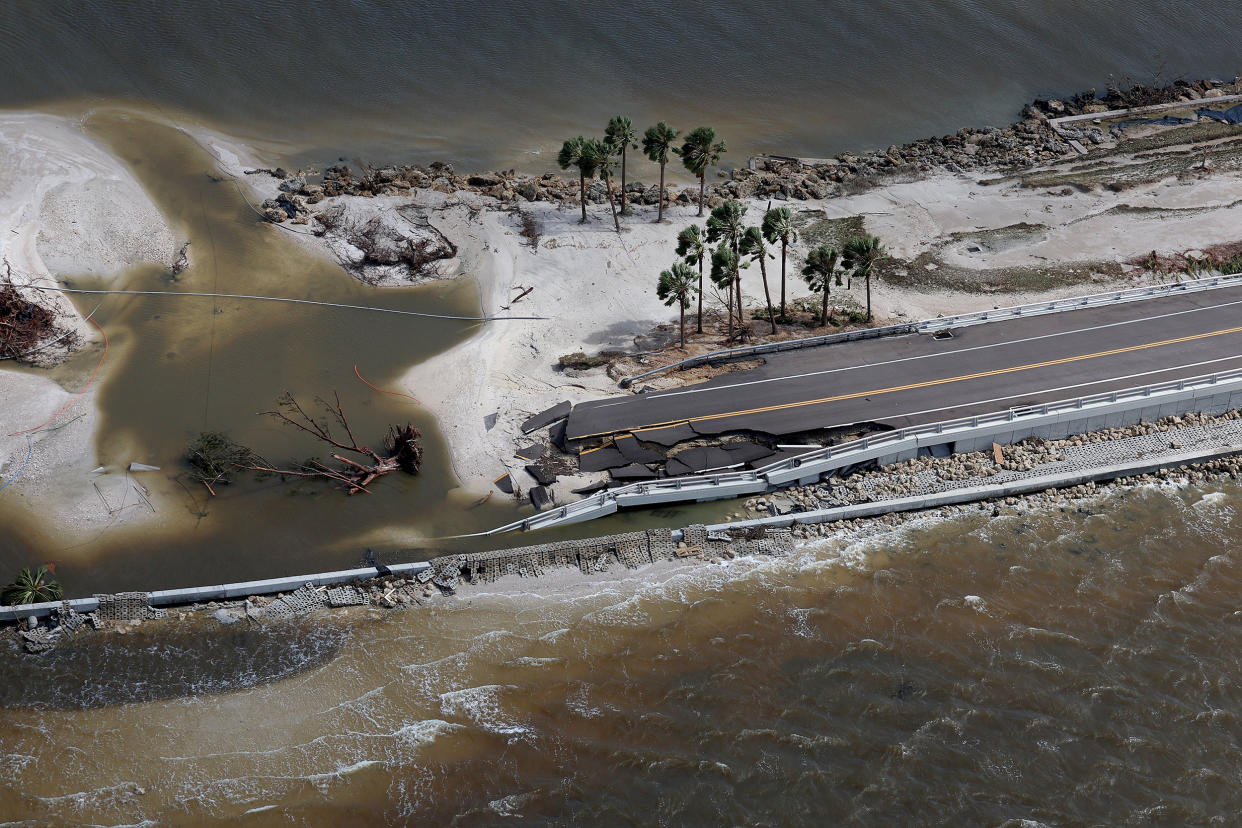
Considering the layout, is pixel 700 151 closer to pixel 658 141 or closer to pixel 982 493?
pixel 658 141

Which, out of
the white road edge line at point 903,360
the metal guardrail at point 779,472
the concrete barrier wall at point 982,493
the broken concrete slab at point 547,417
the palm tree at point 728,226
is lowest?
the concrete barrier wall at point 982,493

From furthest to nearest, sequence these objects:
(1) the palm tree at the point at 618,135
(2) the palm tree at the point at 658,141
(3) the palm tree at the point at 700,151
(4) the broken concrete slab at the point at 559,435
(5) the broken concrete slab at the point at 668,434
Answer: (1) the palm tree at the point at 618,135 < (2) the palm tree at the point at 658,141 < (3) the palm tree at the point at 700,151 < (4) the broken concrete slab at the point at 559,435 < (5) the broken concrete slab at the point at 668,434

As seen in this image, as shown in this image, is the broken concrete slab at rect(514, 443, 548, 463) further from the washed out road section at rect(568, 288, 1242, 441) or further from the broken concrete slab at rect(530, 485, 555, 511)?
the broken concrete slab at rect(530, 485, 555, 511)

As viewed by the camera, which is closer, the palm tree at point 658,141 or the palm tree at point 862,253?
the palm tree at point 862,253

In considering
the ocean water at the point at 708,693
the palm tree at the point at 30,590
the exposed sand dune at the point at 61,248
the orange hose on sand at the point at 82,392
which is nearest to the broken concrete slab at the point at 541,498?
the ocean water at the point at 708,693

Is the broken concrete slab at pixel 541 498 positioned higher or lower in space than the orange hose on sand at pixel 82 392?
lower

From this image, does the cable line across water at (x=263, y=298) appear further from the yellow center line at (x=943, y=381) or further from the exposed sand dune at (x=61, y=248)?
the yellow center line at (x=943, y=381)

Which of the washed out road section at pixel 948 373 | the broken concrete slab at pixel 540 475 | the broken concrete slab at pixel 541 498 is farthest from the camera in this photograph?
the washed out road section at pixel 948 373
